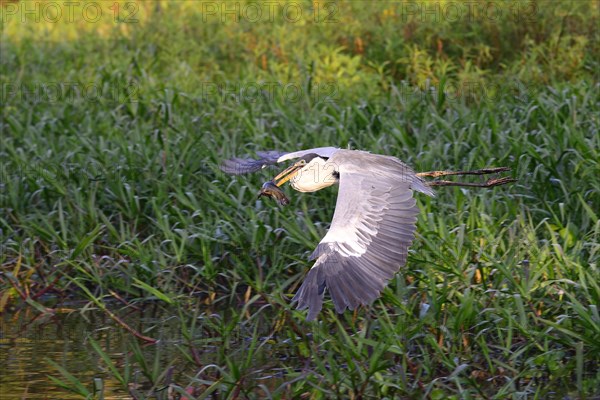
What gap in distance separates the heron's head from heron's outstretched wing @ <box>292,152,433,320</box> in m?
0.19

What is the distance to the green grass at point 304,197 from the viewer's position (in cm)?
450

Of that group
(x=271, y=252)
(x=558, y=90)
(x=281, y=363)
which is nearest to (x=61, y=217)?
(x=271, y=252)

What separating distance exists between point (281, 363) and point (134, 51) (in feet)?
17.4

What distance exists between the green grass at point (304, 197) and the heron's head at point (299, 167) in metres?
0.53

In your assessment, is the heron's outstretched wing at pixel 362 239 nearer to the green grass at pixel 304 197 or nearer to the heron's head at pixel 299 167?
the heron's head at pixel 299 167

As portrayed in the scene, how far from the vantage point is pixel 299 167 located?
16.4 feet

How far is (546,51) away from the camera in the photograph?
28.1 feet

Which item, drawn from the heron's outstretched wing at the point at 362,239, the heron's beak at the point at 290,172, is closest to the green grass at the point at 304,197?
the heron's outstretched wing at the point at 362,239

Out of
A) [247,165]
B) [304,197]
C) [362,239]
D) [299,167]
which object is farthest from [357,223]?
[304,197]

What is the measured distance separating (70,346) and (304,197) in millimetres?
1564

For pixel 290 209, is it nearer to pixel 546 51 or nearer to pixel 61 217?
pixel 61 217

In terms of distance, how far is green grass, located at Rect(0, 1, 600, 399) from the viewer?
4.50 m

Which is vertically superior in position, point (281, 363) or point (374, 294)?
point (374, 294)

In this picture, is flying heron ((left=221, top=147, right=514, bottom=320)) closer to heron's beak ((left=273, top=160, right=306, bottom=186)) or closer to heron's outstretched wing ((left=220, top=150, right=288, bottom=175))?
heron's beak ((left=273, top=160, right=306, bottom=186))
